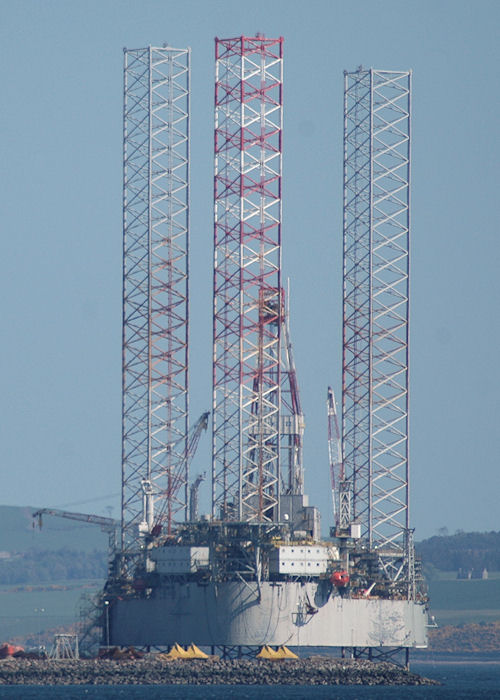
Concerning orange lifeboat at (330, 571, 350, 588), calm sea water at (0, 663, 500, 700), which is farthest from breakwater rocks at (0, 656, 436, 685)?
orange lifeboat at (330, 571, 350, 588)

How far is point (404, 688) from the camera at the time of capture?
307 feet

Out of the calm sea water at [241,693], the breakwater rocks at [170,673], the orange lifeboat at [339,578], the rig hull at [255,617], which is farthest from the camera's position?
the orange lifeboat at [339,578]

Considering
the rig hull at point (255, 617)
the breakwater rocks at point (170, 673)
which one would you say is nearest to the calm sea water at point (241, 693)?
the breakwater rocks at point (170, 673)

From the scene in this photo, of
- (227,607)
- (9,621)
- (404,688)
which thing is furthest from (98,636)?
(9,621)

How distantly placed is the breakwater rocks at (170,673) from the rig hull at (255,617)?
1558 mm

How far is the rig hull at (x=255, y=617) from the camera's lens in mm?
93562

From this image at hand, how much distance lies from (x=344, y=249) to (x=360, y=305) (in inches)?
126

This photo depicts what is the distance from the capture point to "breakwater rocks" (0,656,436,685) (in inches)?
3578

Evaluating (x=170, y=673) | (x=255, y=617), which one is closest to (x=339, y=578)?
(x=255, y=617)

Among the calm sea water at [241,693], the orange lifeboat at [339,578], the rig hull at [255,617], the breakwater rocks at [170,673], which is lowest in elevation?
the calm sea water at [241,693]

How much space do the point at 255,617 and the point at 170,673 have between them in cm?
529

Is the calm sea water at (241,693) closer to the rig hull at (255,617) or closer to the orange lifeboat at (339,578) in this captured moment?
the rig hull at (255,617)

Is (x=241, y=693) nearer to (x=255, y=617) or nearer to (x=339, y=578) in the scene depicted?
(x=255, y=617)

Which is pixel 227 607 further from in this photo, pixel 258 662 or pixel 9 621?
pixel 9 621
